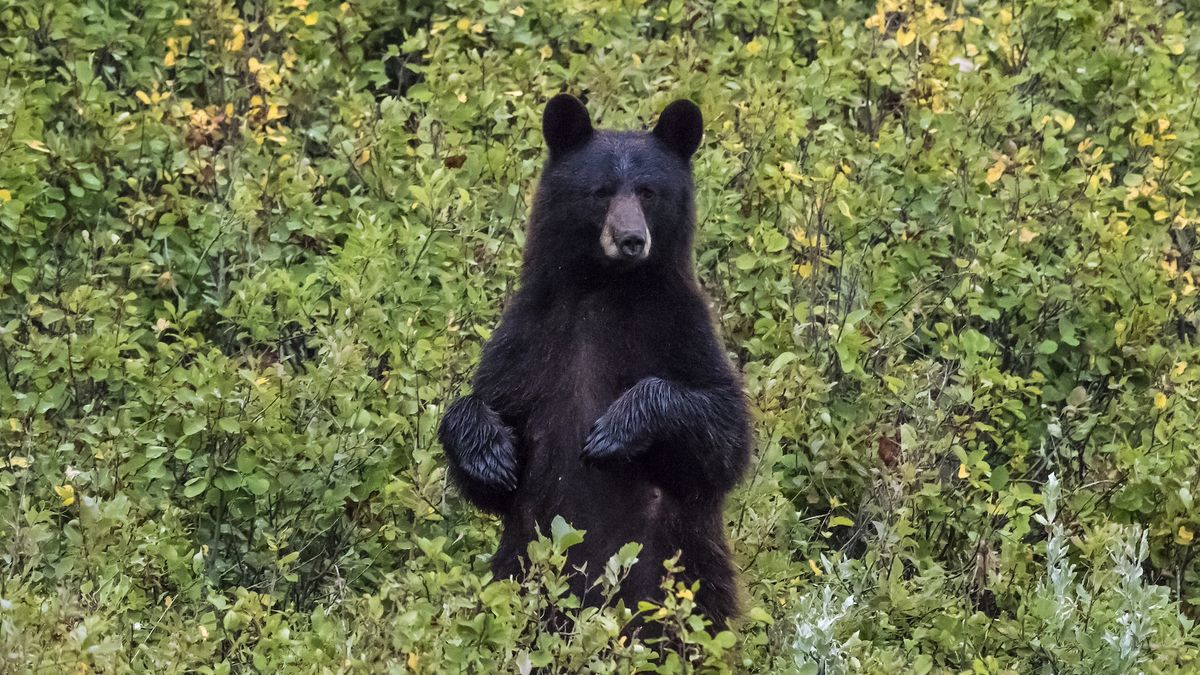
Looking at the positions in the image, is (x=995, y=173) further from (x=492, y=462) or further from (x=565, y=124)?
(x=492, y=462)

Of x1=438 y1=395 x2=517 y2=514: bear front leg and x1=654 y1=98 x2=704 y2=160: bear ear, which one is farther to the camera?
x1=654 y1=98 x2=704 y2=160: bear ear

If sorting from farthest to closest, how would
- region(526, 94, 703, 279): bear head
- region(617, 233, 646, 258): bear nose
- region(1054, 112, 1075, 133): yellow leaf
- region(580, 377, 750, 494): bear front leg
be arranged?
1. region(1054, 112, 1075, 133): yellow leaf
2. region(526, 94, 703, 279): bear head
3. region(617, 233, 646, 258): bear nose
4. region(580, 377, 750, 494): bear front leg

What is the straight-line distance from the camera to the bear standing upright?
19.2 ft

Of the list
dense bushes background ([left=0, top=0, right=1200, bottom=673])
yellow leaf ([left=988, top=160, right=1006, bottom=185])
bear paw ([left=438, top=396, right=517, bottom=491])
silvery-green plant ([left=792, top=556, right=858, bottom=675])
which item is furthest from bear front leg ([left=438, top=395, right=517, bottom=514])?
yellow leaf ([left=988, top=160, right=1006, bottom=185])

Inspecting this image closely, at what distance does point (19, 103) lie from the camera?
832cm

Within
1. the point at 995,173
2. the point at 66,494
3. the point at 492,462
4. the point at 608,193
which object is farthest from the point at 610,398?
the point at 995,173

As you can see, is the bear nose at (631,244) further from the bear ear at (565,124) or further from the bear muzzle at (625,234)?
the bear ear at (565,124)

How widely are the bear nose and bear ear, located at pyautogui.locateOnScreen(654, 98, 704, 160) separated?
0.58 m

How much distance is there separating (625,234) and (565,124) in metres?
0.57

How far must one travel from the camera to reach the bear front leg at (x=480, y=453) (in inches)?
232

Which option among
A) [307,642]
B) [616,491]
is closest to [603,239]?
[616,491]

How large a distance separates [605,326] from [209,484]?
66.8 inches

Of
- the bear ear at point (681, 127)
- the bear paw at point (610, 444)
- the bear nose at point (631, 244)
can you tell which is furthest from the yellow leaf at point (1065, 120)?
the bear paw at point (610, 444)

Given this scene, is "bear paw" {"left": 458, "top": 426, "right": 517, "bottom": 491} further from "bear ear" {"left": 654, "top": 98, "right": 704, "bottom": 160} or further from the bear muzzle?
"bear ear" {"left": 654, "top": 98, "right": 704, "bottom": 160}
